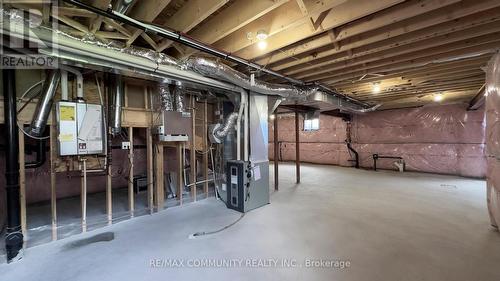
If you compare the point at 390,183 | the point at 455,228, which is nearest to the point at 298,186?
the point at 390,183

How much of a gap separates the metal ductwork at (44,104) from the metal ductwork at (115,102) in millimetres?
593

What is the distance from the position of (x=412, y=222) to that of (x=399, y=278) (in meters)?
1.52

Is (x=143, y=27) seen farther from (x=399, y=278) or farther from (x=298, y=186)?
(x=298, y=186)

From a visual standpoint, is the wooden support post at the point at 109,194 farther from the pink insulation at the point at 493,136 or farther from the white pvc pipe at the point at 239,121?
the pink insulation at the point at 493,136

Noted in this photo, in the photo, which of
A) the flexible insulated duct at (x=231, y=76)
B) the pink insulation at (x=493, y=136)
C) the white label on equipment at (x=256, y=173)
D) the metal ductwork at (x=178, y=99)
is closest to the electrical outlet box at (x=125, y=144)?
the metal ductwork at (x=178, y=99)

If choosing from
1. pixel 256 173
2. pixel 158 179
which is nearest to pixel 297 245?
pixel 256 173

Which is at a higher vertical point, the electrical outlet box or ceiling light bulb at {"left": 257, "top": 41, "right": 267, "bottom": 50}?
ceiling light bulb at {"left": 257, "top": 41, "right": 267, "bottom": 50}

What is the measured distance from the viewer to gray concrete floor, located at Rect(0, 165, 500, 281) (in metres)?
1.97

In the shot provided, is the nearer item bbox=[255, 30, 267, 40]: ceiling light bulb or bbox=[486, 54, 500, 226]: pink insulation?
bbox=[255, 30, 267, 40]: ceiling light bulb

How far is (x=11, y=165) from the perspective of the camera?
2.27m

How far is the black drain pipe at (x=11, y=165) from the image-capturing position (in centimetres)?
225

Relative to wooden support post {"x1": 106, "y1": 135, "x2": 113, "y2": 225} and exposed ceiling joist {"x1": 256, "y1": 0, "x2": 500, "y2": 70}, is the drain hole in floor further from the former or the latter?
exposed ceiling joist {"x1": 256, "y1": 0, "x2": 500, "y2": 70}

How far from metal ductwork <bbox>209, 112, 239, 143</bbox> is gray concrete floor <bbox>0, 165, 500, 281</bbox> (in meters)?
1.19

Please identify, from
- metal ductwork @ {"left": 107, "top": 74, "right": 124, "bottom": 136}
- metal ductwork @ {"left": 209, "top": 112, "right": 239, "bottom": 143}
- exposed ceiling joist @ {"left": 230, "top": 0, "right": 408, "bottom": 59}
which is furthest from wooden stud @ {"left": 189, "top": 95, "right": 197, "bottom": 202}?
exposed ceiling joist @ {"left": 230, "top": 0, "right": 408, "bottom": 59}
